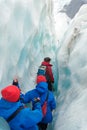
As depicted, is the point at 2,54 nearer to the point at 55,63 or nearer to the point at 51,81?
the point at 51,81

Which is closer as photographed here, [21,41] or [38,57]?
[21,41]

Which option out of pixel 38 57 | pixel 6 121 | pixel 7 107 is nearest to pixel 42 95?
pixel 6 121

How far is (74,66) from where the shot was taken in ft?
14.8

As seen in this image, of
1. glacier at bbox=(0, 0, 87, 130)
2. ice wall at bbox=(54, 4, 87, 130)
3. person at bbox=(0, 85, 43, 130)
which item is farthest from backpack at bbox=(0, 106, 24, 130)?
ice wall at bbox=(54, 4, 87, 130)

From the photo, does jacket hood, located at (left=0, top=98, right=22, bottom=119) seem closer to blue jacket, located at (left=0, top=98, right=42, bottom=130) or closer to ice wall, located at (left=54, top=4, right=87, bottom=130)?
blue jacket, located at (left=0, top=98, right=42, bottom=130)

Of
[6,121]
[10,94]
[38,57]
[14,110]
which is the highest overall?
[38,57]

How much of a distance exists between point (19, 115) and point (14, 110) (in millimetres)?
73

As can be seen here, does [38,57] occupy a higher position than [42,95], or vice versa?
[38,57]

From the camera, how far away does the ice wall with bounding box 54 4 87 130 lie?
3506mm

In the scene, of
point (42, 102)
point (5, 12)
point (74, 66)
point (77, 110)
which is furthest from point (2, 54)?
point (74, 66)

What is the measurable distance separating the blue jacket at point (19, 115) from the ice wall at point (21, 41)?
55 cm

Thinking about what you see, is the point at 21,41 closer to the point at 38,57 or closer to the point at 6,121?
the point at 38,57

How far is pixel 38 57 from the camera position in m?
5.16

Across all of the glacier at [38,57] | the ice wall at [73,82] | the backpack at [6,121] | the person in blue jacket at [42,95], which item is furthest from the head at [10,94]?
the ice wall at [73,82]
